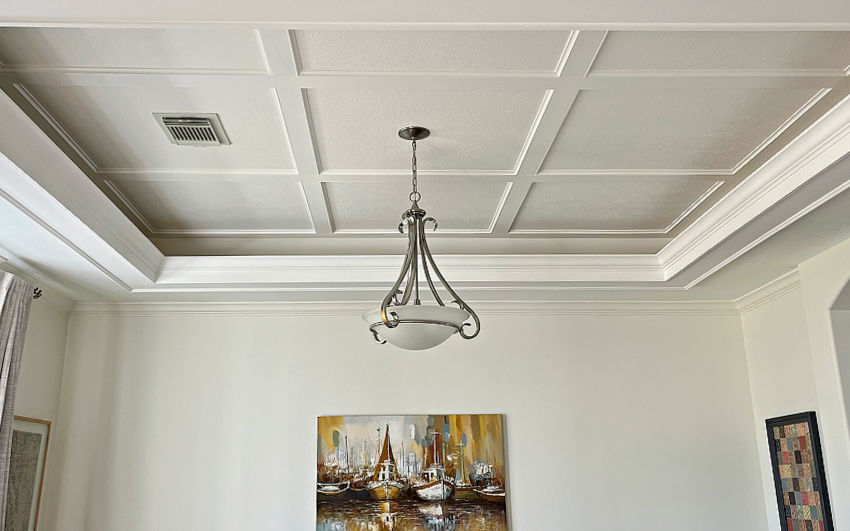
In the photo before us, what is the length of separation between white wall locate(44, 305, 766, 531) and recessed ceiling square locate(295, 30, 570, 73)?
2.32 meters

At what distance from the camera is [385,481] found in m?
4.37

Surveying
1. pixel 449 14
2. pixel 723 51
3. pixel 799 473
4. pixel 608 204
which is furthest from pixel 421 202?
pixel 799 473

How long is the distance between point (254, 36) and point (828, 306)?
9.92ft

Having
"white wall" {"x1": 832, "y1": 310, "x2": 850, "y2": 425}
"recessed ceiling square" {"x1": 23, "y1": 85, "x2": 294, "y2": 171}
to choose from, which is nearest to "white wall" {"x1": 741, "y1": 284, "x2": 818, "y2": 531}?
"white wall" {"x1": 832, "y1": 310, "x2": 850, "y2": 425}

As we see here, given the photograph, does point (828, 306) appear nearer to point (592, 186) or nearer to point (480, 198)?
point (592, 186)

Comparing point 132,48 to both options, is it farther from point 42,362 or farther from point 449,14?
point 42,362

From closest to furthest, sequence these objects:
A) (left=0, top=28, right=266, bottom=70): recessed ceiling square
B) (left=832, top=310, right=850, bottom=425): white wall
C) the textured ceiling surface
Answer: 1. (left=0, top=28, right=266, bottom=70): recessed ceiling square
2. the textured ceiling surface
3. (left=832, top=310, right=850, bottom=425): white wall

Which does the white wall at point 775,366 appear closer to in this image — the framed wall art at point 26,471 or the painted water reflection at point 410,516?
the painted water reflection at point 410,516

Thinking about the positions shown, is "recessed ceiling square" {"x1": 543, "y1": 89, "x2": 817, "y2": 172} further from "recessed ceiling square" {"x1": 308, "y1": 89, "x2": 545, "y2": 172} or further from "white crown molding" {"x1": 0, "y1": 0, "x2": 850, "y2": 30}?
"white crown molding" {"x1": 0, "y1": 0, "x2": 850, "y2": 30}

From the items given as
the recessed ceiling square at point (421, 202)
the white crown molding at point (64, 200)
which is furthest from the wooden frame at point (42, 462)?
the recessed ceiling square at point (421, 202)

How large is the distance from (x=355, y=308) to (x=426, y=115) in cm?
195

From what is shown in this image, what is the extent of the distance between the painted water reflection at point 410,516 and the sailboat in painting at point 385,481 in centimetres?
4

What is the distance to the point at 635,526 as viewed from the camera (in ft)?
14.5

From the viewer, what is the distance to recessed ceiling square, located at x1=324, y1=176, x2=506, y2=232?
367cm
